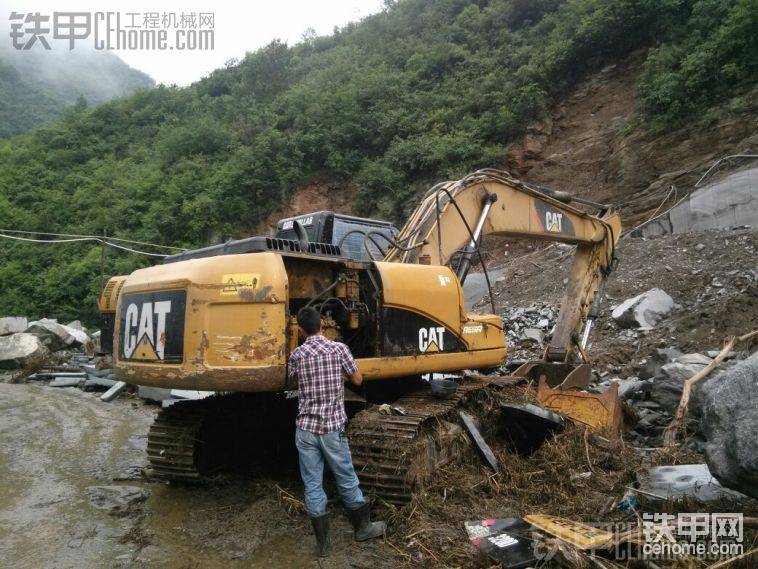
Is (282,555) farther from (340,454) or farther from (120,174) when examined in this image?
(120,174)

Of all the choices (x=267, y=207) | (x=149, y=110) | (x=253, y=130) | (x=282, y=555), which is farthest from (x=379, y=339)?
(x=149, y=110)

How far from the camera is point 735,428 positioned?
2.68 metres

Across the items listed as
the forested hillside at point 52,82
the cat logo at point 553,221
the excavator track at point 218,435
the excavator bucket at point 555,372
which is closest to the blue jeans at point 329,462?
the excavator track at point 218,435

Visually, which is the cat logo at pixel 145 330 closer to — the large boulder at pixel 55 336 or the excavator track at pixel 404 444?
the excavator track at pixel 404 444

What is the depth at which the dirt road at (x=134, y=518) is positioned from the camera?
11.0 feet

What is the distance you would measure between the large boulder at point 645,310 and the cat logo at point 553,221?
364 centimetres

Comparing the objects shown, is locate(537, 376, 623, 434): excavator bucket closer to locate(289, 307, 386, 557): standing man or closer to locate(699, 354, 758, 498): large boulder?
locate(699, 354, 758, 498): large boulder

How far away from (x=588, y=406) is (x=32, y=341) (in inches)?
505

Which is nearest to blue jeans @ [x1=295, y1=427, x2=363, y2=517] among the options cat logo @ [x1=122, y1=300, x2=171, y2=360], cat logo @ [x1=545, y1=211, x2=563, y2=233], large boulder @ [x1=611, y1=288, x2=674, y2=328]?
cat logo @ [x1=122, y1=300, x2=171, y2=360]

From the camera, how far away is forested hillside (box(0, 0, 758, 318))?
15.9 metres

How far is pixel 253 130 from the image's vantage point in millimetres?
26547

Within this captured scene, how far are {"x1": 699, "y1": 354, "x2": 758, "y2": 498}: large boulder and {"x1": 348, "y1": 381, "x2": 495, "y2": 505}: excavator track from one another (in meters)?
1.69

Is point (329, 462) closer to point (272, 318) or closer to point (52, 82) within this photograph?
point (272, 318)

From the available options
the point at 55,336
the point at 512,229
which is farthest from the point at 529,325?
the point at 55,336
